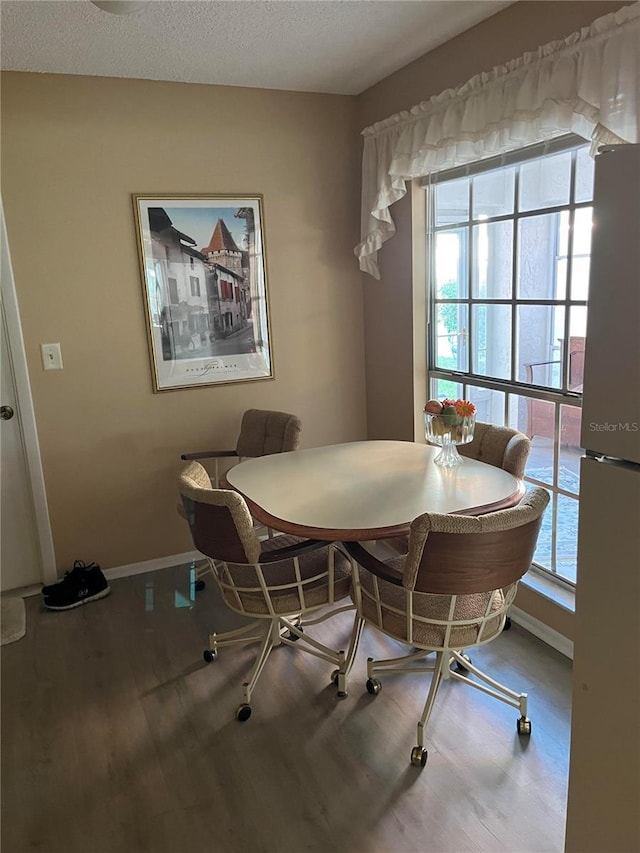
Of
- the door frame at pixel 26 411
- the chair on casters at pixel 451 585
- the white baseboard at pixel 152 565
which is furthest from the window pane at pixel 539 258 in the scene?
the door frame at pixel 26 411

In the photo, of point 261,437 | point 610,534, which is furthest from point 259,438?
point 610,534

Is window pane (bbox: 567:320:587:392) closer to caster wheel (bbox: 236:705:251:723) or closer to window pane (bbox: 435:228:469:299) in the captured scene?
window pane (bbox: 435:228:469:299)

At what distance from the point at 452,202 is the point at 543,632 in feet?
6.61

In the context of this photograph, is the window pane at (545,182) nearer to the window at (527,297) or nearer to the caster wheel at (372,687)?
the window at (527,297)

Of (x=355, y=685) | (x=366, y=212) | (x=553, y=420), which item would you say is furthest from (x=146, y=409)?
(x=553, y=420)

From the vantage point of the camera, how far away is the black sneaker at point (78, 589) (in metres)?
3.13

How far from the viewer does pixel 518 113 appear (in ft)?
7.55

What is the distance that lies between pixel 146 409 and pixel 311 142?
1708mm

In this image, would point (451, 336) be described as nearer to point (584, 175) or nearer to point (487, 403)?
point (487, 403)

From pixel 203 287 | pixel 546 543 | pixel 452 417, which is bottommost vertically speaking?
pixel 546 543

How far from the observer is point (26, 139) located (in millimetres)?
2900

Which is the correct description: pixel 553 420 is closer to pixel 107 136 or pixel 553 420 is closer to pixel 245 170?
pixel 245 170

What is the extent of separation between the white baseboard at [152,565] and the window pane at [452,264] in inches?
75.6

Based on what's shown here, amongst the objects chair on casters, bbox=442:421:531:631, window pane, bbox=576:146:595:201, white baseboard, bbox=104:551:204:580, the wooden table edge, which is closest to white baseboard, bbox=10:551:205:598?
white baseboard, bbox=104:551:204:580
